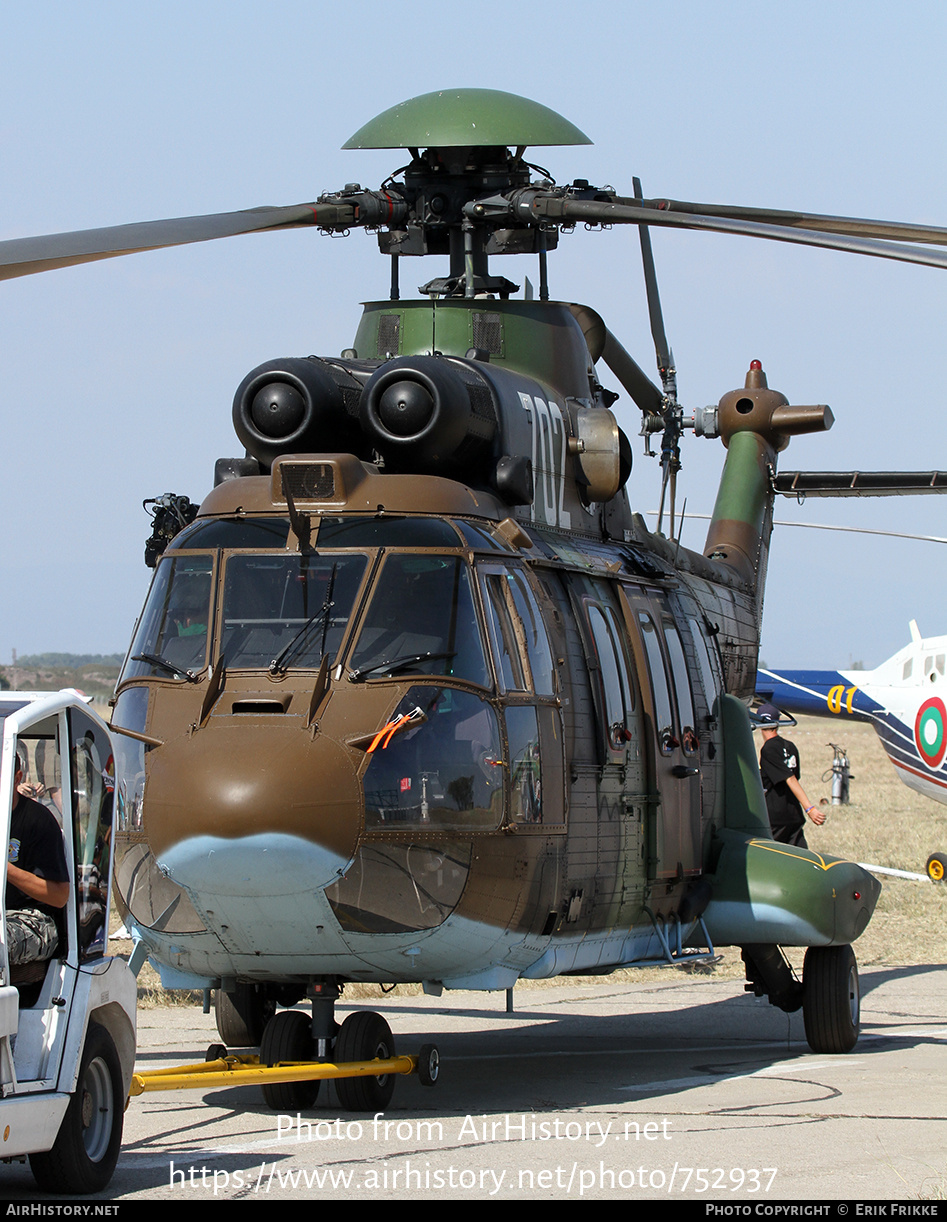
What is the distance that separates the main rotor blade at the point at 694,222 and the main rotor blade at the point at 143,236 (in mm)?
1166

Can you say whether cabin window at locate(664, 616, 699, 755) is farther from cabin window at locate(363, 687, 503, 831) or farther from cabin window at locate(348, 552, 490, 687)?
cabin window at locate(363, 687, 503, 831)

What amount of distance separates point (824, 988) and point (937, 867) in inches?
347

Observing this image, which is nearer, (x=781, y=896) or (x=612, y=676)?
(x=612, y=676)

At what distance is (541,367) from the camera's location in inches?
404

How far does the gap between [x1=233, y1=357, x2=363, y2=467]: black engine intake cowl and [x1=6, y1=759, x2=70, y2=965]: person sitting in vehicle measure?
297cm

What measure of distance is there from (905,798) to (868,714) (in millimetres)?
11099

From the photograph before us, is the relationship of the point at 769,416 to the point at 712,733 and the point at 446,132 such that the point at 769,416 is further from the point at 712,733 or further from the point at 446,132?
the point at 446,132

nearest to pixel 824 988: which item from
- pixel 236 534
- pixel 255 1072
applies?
pixel 255 1072

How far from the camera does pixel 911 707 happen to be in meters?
22.2

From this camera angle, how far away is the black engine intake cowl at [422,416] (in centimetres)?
868

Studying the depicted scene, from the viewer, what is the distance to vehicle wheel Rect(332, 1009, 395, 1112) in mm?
7934

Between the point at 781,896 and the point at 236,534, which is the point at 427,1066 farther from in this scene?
the point at 781,896

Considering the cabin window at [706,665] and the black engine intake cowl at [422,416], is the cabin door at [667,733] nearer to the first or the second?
the cabin window at [706,665]

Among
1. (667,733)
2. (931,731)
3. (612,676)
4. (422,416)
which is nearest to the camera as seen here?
(422,416)
